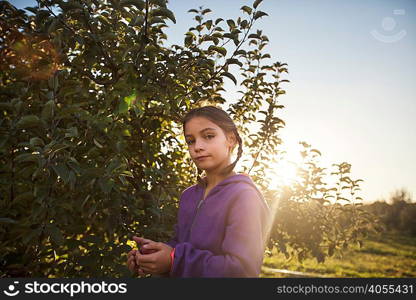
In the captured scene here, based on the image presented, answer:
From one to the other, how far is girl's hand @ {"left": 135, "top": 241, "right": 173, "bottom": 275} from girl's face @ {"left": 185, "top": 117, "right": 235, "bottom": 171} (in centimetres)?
40

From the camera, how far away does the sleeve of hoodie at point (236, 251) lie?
3.91ft

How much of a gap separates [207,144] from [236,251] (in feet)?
1.61

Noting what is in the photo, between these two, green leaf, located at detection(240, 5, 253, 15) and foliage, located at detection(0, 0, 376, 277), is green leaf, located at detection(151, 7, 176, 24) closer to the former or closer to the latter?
foliage, located at detection(0, 0, 376, 277)

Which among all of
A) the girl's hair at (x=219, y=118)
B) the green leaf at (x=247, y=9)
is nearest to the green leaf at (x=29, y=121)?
the girl's hair at (x=219, y=118)

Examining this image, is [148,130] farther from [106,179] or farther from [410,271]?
[410,271]

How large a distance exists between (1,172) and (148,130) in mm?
1127

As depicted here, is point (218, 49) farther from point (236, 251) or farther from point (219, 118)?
point (236, 251)

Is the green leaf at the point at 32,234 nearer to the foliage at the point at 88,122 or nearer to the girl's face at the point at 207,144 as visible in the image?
the foliage at the point at 88,122

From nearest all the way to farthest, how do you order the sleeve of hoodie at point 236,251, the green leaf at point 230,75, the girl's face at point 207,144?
the sleeve of hoodie at point 236,251 < the girl's face at point 207,144 < the green leaf at point 230,75

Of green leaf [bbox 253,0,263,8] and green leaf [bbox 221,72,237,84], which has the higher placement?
green leaf [bbox 253,0,263,8]

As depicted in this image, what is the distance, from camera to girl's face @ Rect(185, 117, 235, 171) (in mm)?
1466

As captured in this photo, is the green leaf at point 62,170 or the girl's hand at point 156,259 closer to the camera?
the girl's hand at point 156,259

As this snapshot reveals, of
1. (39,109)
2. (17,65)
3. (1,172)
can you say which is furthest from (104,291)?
(17,65)

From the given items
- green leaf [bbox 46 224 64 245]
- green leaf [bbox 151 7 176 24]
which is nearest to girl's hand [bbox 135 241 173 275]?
green leaf [bbox 46 224 64 245]
